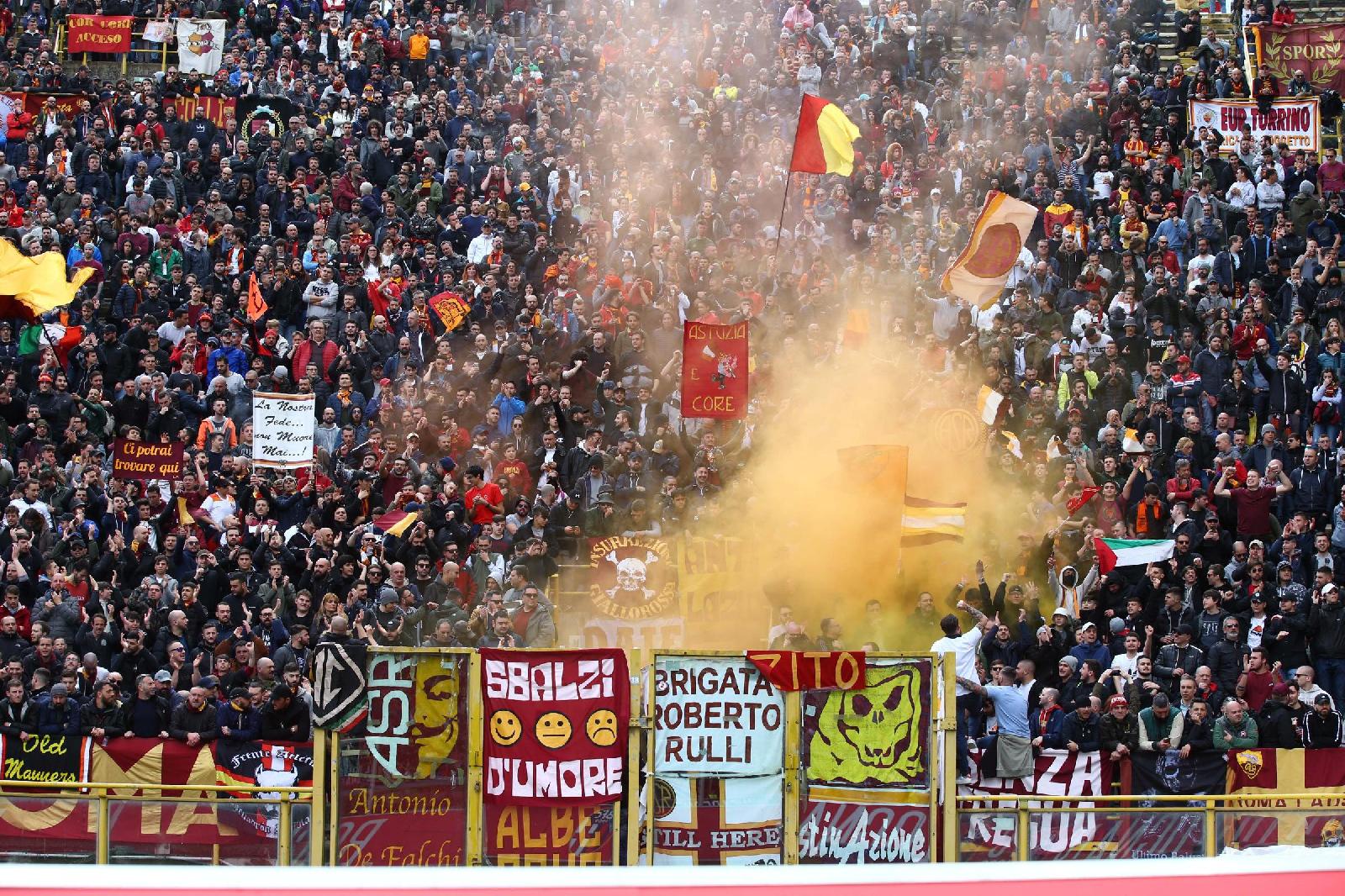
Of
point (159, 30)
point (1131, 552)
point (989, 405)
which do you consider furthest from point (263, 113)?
point (1131, 552)

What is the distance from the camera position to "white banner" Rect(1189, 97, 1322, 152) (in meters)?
20.7

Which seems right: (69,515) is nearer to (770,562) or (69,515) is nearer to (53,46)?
(770,562)

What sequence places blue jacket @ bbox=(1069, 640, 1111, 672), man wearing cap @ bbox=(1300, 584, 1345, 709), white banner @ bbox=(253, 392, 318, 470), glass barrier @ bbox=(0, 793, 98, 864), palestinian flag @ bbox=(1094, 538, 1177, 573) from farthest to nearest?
1. white banner @ bbox=(253, 392, 318, 470)
2. palestinian flag @ bbox=(1094, 538, 1177, 573)
3. man wearing cap @ bbox=(1300, 584, 1345, 709)
4. blue jacket @ bbox=(1069, 640, 1111, 672)
5. glass barrier @ bbox=(0, 793, 98, 864)

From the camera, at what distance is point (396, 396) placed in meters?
17.4

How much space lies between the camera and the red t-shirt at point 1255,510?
48.9 feet

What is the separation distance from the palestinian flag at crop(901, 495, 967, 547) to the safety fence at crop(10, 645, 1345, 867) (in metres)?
4.19

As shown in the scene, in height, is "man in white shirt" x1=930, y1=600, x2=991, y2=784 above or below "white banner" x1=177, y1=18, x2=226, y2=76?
below

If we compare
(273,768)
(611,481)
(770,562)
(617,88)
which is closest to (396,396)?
(611,481)

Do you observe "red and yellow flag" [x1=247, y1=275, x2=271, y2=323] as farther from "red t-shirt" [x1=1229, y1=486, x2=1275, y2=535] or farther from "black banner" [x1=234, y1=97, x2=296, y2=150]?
"red t-shirt" [x1=1229, y1=486, x2=1275, y2=535]

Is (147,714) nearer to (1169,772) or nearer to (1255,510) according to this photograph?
(1169,772)

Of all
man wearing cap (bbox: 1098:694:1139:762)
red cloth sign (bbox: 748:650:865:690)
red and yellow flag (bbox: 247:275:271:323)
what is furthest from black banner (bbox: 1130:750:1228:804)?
red and yellow flag (bbox: 247:275:271:323)

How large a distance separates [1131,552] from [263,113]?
1231 centimetres

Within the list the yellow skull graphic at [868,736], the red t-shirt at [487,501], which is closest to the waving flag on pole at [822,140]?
the red t-shirt at [487,501]

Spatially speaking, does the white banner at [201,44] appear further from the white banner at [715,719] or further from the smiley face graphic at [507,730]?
the white banner at [715,719]
